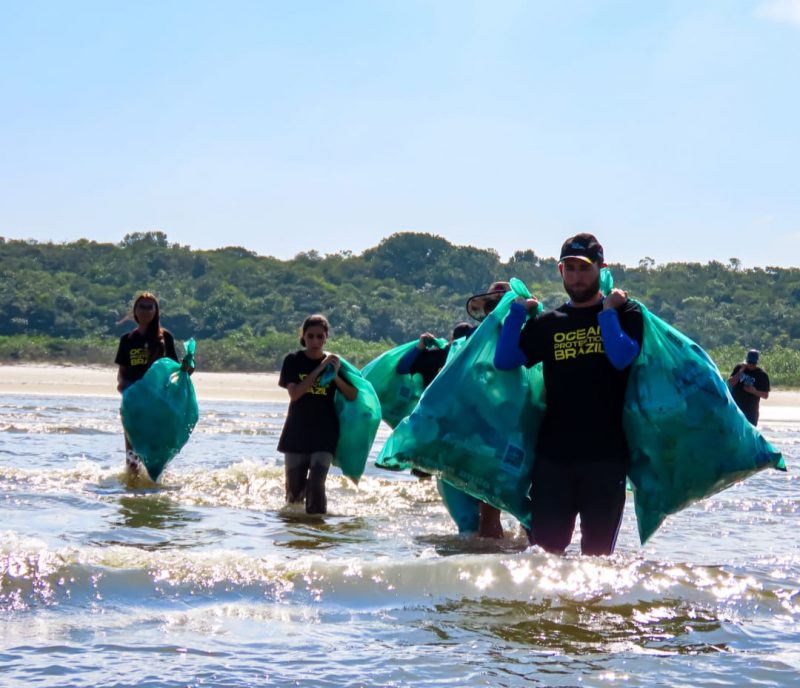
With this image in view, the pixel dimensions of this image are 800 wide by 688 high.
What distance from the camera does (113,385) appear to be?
29688mm

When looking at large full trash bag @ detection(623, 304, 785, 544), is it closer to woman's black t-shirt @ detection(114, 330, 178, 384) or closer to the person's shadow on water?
the person's shadow on water

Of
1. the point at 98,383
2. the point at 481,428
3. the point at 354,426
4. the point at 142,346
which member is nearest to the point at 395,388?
the point at 354,426

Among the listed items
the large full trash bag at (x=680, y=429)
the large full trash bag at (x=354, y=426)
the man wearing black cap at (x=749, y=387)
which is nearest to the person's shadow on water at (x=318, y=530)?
the large full trash bag at (x=354, y=426)

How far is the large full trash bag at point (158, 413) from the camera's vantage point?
8.59 metres

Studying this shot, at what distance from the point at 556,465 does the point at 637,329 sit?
638 millimetres

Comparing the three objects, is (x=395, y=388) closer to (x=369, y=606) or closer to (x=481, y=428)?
(x=481, y=428)

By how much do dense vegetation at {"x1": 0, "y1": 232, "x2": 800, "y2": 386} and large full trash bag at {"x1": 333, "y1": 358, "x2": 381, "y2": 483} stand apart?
2835 centimetres

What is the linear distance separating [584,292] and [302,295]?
5055cm

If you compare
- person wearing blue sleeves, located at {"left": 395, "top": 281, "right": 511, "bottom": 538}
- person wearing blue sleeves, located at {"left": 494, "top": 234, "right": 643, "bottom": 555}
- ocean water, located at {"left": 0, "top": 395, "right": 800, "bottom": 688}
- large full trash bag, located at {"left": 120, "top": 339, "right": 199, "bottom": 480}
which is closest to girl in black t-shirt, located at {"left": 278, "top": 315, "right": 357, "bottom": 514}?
ocean water, located at {"left": 0, "top": 395, "right": 800, "bottom": 688}

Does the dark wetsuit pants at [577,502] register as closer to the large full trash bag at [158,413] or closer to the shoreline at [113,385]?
the large full trash bag at [158,413]

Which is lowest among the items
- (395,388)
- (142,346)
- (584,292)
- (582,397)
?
(395,388)

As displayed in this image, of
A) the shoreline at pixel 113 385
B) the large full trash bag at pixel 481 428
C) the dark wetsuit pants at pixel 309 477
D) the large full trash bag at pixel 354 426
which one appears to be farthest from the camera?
the shoreline at pixel 113 385

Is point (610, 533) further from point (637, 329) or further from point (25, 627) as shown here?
point (25, 627)

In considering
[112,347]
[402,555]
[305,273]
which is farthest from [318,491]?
[305,273]
